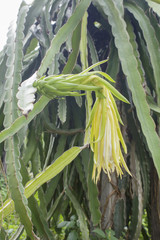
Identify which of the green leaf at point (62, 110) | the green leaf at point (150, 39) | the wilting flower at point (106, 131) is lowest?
the wilting flower at point (106, 131)

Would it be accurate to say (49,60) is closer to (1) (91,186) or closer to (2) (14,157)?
(2) (14,157)

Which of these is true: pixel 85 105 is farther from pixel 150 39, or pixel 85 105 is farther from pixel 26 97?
pixel 26 97

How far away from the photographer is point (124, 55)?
1.57ft

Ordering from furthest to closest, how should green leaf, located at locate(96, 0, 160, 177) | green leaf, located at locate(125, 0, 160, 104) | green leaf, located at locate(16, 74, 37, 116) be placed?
green leaf, located at locate(125, 0, 160, 104) → green leaf, located at locate(96, 0, 160, 177) → green leaf, located at locate(16, 74, 37, 116)

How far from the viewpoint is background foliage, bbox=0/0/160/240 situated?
497mm

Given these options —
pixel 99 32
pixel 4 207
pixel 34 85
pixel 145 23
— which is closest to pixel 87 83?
pixel 34 85

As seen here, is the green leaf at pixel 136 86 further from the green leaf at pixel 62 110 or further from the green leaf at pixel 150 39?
the green leaf at pixel 62 110

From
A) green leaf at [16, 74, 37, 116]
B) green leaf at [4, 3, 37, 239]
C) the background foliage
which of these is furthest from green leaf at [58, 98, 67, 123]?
green leaf at [16, 74, 37, 116]

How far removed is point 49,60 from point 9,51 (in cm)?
11

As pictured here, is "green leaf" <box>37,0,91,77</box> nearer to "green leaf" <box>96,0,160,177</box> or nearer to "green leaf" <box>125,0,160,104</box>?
"green leaf" <box>96,0,160,177</box>

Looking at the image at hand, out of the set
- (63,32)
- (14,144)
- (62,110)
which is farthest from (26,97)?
(62,110)

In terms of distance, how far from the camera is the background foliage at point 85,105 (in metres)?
0.50

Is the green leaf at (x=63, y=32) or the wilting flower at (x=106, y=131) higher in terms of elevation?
the green leaf at (x=63, y=32)

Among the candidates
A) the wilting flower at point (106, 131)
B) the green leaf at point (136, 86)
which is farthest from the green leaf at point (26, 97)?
the green leaf at point (136, 86)
